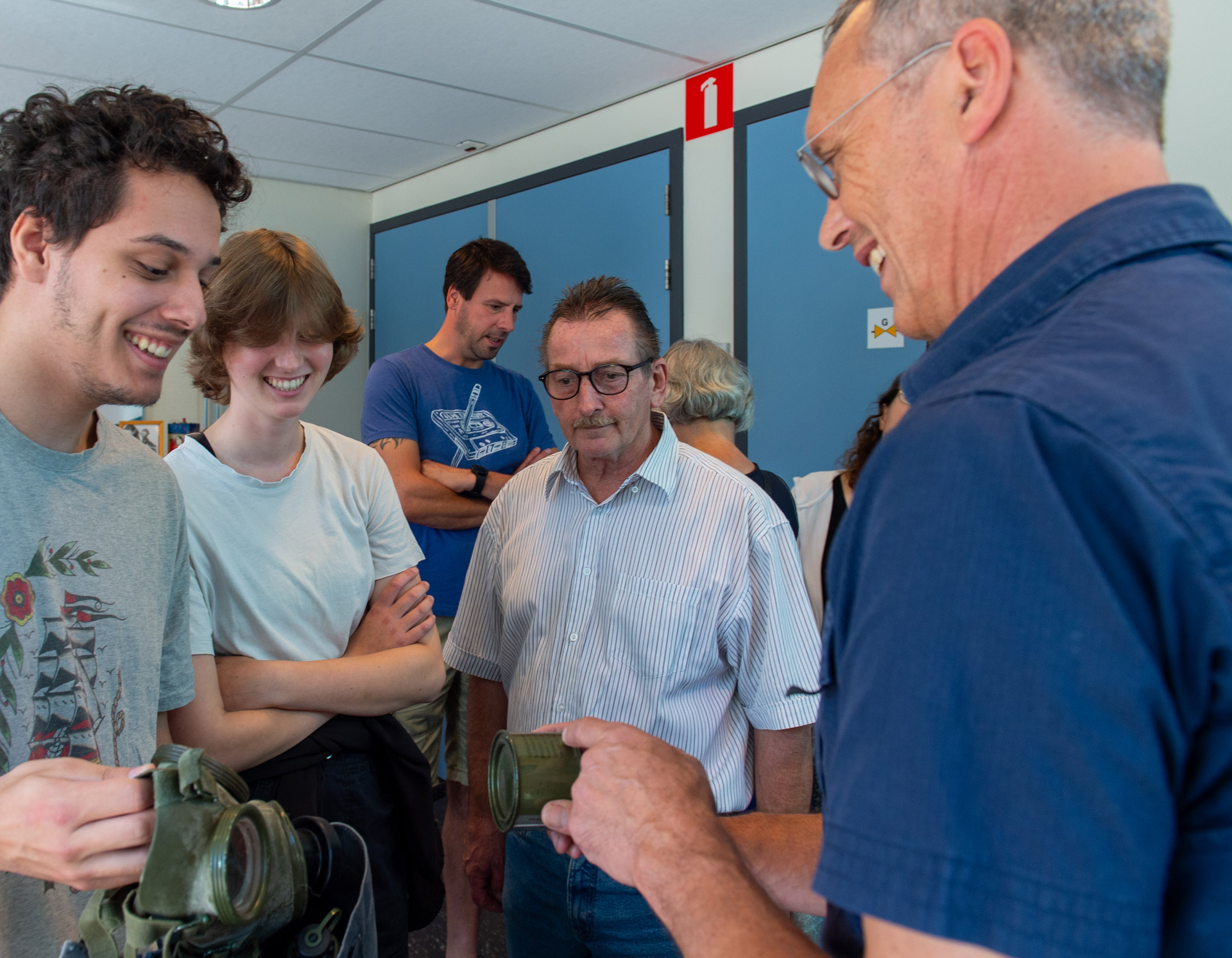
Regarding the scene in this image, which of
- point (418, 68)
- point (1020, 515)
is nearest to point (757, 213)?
point (418, 68)

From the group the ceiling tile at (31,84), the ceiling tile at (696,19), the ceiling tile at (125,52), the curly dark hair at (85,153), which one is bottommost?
the curly dark hair at (85,153)

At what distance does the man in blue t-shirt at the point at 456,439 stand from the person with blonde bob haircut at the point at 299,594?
3.21 ft

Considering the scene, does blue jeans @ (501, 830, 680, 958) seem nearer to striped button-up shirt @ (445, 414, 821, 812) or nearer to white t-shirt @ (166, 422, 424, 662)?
striped button-up shirt @ (445, 414, 821, 812)

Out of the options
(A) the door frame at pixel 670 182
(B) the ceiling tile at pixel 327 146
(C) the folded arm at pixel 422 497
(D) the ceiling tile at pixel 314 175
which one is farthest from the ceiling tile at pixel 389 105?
(C) the folded arm at pixel 422 497

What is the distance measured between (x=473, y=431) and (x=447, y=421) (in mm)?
88

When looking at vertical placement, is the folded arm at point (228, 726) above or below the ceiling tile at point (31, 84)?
below

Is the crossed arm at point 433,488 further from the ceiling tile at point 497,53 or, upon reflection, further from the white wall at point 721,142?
the ceiling tile at point 497,53

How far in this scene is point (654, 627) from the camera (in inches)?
56.1

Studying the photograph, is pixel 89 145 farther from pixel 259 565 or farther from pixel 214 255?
pixel 259 565

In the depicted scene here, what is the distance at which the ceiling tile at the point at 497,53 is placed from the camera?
2.65 meters

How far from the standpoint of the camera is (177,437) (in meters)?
4.02

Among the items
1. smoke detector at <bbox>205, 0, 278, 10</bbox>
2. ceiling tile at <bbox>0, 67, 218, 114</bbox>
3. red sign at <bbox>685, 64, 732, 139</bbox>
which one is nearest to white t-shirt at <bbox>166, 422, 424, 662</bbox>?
smoke detector at <bbox>205, 0, 278, 10</bbox>

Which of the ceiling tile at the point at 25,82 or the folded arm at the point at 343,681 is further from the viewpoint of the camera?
the ceiling tile at the point at 25,82

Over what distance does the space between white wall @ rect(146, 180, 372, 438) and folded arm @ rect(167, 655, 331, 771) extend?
11.0ft
